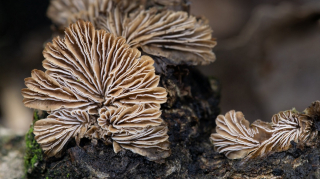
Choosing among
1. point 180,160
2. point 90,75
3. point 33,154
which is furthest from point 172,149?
point 33,154

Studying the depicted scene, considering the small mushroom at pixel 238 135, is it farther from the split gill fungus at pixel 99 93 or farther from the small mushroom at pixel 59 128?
the small mushroom at pixel 59 128

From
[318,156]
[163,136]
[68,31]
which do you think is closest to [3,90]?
[68,31]

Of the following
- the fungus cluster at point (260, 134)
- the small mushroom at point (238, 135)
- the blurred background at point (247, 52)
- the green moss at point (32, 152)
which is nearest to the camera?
the fungus cluster at point (260, 134)

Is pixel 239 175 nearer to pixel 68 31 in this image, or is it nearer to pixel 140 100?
pixel 140 100

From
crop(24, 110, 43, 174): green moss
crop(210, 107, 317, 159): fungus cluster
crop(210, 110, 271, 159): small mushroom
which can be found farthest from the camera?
crop(24, 110, 43, 174): green moss

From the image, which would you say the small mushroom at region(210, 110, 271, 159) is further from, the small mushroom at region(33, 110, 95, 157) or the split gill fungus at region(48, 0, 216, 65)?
the small mushroom at region(33, 110, 95, 157)

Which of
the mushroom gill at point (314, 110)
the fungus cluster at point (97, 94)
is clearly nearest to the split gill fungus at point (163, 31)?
the fungus cluster at point (97, 94)

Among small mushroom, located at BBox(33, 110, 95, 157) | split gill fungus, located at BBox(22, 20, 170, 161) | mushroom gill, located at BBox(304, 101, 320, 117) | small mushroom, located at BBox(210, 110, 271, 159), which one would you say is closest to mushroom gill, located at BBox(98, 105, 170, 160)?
split gill fungus, located at BBox(22, 20, 170, 161)
